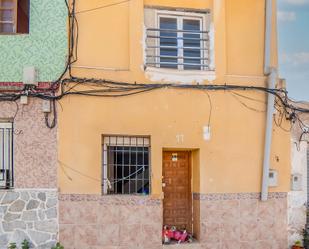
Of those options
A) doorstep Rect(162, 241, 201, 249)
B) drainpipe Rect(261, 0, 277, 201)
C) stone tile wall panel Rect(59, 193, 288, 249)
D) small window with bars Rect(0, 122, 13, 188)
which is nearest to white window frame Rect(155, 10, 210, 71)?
drainpipe Rect(261, 0, 277, 201)

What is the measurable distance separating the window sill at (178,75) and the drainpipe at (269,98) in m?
1.31

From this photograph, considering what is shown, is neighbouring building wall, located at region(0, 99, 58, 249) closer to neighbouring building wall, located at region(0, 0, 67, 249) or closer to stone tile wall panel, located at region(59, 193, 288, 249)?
neighbouring building wall, located at region(0, 0, 67, 249)

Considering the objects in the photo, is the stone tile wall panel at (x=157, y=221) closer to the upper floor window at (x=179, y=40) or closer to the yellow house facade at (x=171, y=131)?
the yellow house facade at (x=171, y=131)

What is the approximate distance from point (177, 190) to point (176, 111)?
1903mm

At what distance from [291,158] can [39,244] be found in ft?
19.5

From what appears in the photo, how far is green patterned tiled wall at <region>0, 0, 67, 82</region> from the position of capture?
362 inches

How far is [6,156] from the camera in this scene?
30.3ft

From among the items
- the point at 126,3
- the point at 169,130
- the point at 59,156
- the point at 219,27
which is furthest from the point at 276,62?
the point at 59,156

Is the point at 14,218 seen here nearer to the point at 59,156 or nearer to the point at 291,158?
the point at 59,156

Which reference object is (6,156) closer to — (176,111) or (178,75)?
(176,111)

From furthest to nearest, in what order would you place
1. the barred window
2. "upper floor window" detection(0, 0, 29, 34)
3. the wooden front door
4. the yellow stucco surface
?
1. the wooden front door
2. the barred window
3. "upper floor window" detection(0, 0, 29, 34)
4. the yellow stucco surface

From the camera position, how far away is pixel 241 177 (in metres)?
9.97

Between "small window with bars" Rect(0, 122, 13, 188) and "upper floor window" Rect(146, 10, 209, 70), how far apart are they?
138 inches

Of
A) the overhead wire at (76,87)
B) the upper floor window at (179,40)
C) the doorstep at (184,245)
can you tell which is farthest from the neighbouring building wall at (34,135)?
the doorstep at (184,245)
